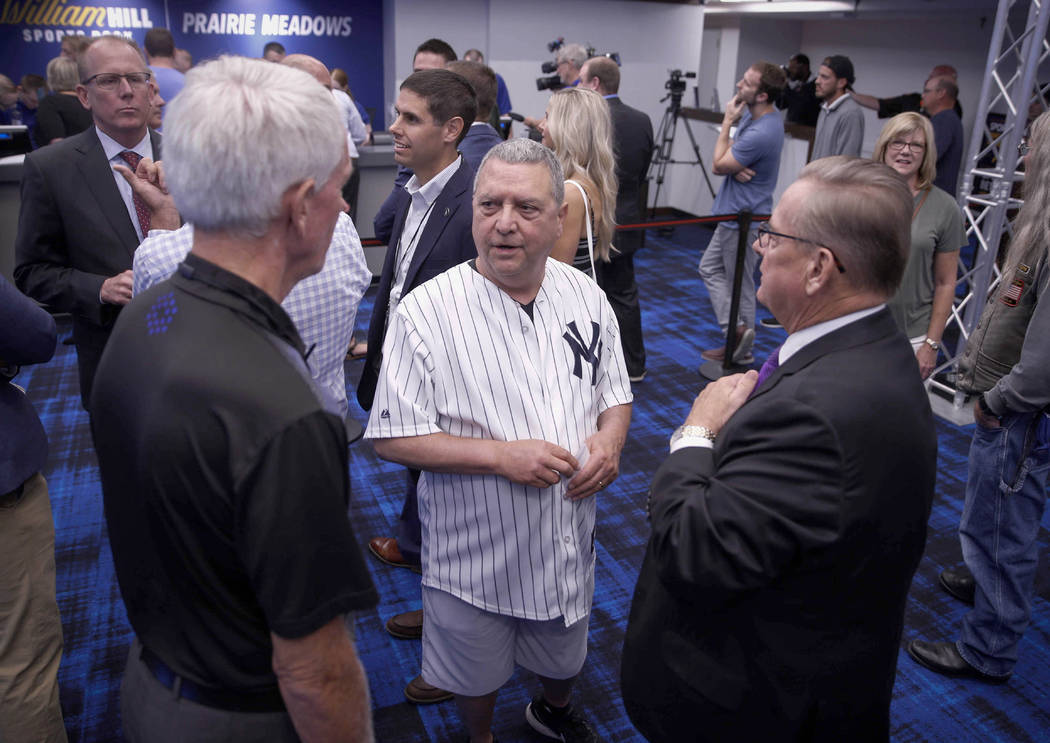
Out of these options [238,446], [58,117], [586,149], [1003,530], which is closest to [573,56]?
[586,149]

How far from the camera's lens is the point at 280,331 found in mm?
1016

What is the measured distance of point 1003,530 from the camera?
7.69ft

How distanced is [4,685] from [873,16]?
10615mm

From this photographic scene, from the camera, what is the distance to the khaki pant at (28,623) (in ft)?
5.66

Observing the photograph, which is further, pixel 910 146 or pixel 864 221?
pixel 910 146

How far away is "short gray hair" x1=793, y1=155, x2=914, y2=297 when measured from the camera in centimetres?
124

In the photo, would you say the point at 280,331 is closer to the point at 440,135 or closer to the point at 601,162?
the point at 440,135

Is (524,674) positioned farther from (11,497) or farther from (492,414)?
(11,497)

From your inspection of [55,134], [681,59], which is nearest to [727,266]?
[55,134]

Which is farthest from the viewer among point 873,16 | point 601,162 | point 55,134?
point 873,16

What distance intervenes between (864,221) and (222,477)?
3.45 ft

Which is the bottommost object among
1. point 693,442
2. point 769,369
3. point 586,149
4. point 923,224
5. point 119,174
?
point 693,442

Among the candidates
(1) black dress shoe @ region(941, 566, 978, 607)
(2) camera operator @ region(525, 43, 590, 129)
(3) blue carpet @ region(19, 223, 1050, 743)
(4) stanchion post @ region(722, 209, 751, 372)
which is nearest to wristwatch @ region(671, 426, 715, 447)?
(3) blue carpet @ region(19, 223, 1050, 743)

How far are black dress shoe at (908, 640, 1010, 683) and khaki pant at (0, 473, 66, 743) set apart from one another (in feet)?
8.39
